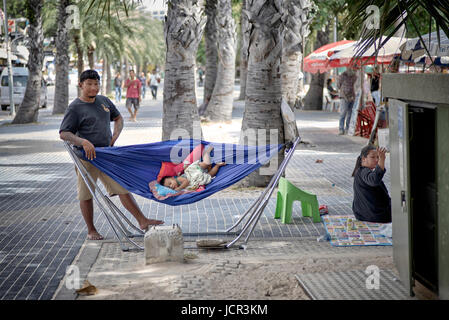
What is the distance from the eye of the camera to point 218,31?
21953mm

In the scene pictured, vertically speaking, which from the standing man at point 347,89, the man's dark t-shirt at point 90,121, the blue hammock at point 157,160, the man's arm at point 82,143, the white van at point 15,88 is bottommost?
the blue hammock at point 157,160

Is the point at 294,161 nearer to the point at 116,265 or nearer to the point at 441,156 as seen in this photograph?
the point at 116,265

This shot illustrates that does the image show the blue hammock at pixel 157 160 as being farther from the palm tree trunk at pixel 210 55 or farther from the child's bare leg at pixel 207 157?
the palm tree trunk at pixel 210 55

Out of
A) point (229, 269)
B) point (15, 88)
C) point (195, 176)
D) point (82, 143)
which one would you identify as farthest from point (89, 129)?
point (15, 88)

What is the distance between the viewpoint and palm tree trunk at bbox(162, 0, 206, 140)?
11.2 m

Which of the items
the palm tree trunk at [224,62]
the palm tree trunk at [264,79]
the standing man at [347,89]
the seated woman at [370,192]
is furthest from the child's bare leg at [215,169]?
the palm tree trunk at [224,62]

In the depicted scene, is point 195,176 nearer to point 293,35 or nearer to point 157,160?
point 157,160

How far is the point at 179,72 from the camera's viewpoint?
451 inches

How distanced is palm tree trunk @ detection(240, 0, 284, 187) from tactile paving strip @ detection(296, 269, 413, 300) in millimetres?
4824

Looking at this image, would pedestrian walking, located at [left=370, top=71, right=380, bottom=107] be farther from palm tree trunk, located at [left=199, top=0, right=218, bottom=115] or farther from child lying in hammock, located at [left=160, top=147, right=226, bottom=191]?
child lying in hammock, located at [left=160, top=147, right=226, bottom=191]

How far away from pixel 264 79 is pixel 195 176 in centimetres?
385

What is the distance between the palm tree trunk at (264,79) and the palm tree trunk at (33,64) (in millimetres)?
13867

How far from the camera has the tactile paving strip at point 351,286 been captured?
15.5 ft
